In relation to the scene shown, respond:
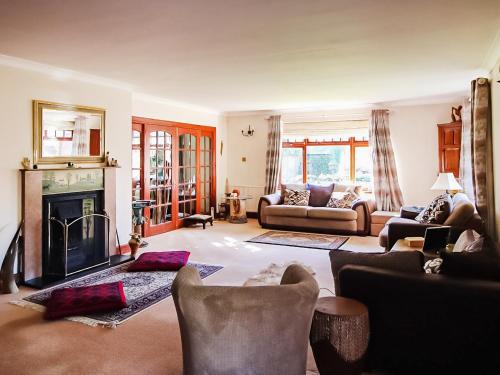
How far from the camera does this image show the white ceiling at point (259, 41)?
2775 millimetres

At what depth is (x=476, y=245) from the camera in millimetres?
2529

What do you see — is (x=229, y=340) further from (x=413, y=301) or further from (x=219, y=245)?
(x=219, y=245)

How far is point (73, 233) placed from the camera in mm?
4719

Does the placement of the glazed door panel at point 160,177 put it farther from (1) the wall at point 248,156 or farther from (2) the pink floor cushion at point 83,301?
(2) the pink floor cushion at point 83,301

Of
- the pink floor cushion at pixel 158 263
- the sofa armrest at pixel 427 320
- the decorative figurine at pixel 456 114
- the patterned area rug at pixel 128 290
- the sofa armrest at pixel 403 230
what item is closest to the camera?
the sofa armrest at pixel 427 320

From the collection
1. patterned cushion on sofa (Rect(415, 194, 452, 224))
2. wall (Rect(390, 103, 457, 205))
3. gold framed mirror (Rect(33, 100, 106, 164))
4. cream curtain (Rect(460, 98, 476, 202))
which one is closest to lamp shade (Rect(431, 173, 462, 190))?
cream curtain (Rect(460, 98, 476, 202))

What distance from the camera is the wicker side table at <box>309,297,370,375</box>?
2.08 metres

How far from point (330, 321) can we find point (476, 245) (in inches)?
47.1

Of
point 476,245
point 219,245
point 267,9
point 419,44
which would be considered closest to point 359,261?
point 476,245

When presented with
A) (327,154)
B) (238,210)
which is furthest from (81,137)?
(327,154)

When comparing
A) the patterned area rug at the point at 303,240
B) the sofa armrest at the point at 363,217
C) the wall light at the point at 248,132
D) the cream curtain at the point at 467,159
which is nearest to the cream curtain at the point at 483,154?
the cream curtain at the point at 467,159

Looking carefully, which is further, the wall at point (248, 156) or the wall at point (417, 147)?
the wall at point (248, 156)

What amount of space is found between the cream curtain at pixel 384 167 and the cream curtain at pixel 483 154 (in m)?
2.71

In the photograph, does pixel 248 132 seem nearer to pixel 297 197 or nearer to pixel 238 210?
pixel 238 210
